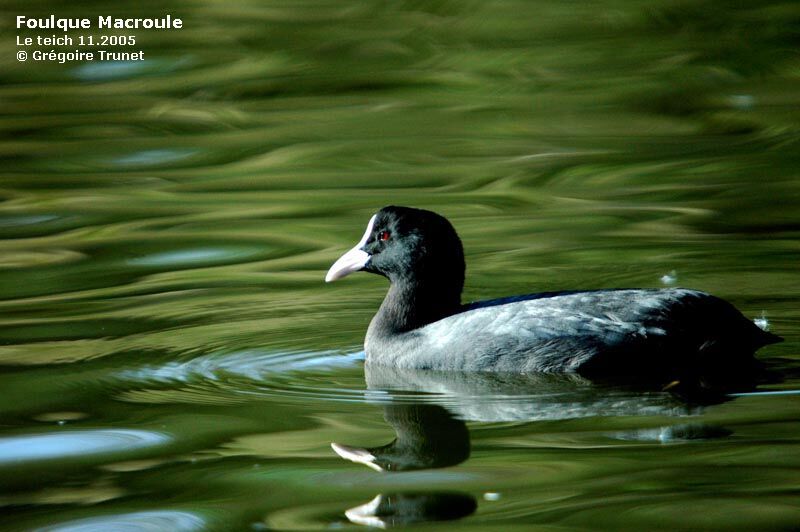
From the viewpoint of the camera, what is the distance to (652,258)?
30.2 feet

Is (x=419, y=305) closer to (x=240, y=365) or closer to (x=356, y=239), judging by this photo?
(x=240, y=365)

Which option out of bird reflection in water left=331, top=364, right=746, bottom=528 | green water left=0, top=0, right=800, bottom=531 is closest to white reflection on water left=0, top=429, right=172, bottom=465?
green water left=0, top=0, right=800, bottom=531

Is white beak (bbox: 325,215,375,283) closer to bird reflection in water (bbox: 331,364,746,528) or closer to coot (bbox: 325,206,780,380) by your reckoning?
coot (bbox: 325,206,780,380)

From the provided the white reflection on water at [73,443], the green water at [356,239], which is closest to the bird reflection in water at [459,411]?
the green water at [356,239]

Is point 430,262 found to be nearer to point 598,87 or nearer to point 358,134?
point 358,134

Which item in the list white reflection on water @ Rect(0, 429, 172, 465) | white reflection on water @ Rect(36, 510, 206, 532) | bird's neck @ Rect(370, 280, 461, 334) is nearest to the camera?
white reflection on water @ Rect(36, 510, 206, 532)

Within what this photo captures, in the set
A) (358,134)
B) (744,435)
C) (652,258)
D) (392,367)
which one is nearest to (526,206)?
(652,258)

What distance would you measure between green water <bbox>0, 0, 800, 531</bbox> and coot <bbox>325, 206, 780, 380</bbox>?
6.7 inches

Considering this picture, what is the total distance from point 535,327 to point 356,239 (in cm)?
324

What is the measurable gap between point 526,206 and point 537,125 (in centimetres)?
242

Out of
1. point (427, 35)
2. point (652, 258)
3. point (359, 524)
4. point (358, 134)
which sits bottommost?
point (359, 524)

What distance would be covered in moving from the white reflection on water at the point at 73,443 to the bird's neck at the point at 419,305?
1.64 m

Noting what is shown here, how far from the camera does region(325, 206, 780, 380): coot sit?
22.0 feet

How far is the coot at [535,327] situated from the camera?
671 cm
